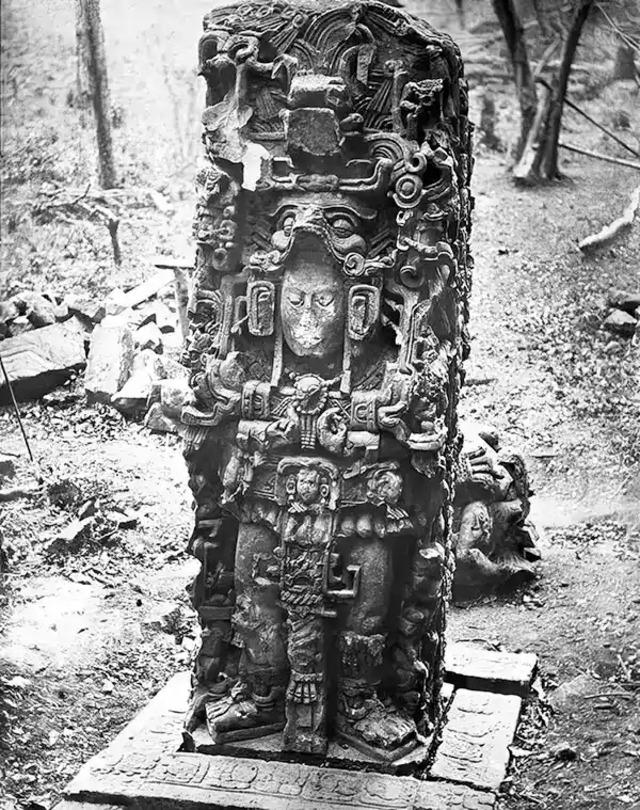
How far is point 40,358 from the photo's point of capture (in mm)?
6906

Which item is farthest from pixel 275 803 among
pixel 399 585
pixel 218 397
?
pixel 218 397

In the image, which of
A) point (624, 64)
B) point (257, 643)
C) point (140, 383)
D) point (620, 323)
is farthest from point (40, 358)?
point (624, 64)

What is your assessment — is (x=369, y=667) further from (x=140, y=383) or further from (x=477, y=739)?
(x=140, y=383)

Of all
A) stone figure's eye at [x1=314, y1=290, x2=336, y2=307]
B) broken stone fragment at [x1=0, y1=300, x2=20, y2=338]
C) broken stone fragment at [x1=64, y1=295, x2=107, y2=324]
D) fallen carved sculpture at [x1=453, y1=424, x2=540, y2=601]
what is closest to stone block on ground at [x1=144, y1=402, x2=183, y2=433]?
broken stone fragment at [x1=64, y1=295, x2=107, y2=324]

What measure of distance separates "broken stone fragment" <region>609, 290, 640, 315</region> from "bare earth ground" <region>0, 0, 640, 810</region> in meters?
0.08

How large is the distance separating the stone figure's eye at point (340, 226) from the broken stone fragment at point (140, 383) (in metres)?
2.79

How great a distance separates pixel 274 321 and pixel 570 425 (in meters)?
3.67

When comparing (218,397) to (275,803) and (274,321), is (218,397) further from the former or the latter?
(275,803)

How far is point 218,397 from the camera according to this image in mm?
5004

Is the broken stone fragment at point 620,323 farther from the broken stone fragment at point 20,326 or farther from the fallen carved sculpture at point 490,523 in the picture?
the broken stone fragment at point 20,326

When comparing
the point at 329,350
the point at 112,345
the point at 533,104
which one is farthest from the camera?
the point at 533,104

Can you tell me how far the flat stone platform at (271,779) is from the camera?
15.7 ft

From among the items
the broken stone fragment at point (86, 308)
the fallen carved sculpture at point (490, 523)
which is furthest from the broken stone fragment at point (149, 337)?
the fallen carved sculpture at point (490, 523)

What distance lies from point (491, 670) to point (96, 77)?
4.24 m
